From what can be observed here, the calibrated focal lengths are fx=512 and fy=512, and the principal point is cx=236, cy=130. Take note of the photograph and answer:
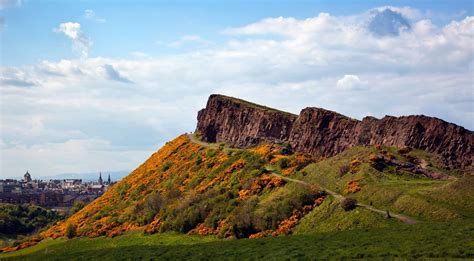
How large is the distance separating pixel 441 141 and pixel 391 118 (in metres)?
10.1

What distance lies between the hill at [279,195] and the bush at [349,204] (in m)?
0.15

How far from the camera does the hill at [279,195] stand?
5150 centimetres

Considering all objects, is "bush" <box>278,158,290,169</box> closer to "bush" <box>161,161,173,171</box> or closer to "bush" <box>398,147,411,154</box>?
"bush" <box>398,147,411,154</box>

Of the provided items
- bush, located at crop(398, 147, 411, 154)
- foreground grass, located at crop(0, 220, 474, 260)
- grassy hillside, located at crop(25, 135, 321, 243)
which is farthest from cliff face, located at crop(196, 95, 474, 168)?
foreground grass, located at crop(0, 220, 474, 260)

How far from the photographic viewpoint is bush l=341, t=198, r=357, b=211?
57031 mm

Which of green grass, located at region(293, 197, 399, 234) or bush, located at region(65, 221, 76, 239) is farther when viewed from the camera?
bush, located at region(65, 221, 76, 239)

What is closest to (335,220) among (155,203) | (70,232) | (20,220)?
(155,203)

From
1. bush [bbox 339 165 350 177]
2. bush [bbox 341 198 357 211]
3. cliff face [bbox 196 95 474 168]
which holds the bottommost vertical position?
bush [bbox 341 198 357 211]

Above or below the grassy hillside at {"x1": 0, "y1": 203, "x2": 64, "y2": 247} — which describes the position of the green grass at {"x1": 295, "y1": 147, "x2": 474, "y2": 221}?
above

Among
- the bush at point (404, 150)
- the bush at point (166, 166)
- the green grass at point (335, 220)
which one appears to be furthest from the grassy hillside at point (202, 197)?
the bush at point (404, 150)

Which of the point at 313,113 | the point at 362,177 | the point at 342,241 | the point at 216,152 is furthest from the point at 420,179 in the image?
the point at 216,152

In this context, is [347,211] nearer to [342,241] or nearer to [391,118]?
[342,241]

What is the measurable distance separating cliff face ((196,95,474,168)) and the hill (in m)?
0.42

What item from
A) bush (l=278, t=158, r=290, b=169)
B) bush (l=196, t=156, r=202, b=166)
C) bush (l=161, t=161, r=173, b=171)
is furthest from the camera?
bush (l=161, t=161, r=173, b=171)
